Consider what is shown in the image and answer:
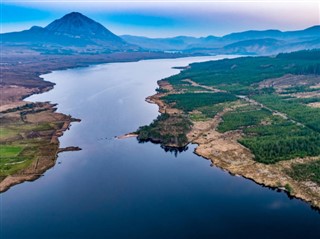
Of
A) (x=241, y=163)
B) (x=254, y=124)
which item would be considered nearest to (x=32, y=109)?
(x=254, y=124)

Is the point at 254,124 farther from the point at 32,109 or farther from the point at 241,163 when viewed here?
the point at 32,109

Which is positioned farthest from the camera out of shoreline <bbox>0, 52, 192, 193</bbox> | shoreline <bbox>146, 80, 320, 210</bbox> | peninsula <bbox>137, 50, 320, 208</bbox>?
shoreline <bbox>0, 52, 192, 193</bbox>

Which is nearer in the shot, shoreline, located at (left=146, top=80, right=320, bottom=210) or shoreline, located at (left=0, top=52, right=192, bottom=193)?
shoreline, located at (left=146, top=80, right=320, bottom=210)

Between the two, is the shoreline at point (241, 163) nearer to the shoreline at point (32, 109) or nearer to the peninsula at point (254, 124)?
the peninsula at point (254, 124)

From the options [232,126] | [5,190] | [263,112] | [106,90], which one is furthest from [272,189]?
[106,90]

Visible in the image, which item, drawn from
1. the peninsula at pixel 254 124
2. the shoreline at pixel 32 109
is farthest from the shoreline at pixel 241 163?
the shoreline at pixel 32 109

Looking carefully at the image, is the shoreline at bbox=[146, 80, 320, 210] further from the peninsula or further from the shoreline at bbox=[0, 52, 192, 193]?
the shoreline at bbox=[0, 52, 192, 193]

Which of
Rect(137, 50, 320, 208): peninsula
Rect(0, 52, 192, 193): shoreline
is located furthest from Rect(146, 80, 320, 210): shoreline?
Rect(0, 52, 192, 193): shoreline

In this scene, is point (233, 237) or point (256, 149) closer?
point (233, 237)

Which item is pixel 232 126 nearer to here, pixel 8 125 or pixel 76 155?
pixel 76 155
